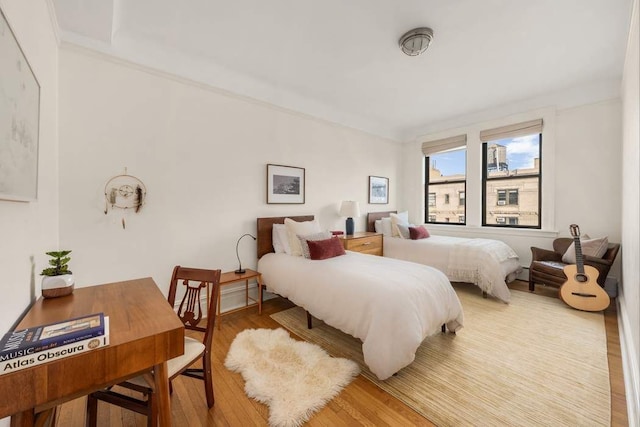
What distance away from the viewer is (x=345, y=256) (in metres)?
2.99

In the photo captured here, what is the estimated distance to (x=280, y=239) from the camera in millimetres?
3338

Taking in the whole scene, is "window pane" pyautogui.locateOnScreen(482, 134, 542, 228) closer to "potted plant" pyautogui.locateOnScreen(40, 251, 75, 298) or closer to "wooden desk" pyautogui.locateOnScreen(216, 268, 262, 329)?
"wooden desk" pyautogui.locateOnScreen(216, 268, 262, 329)

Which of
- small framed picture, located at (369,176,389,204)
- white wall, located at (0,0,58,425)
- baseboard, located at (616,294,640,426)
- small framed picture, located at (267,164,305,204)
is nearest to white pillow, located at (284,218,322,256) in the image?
small framed picture, located at (267,164,305,204)

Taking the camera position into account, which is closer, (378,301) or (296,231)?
(378,301)

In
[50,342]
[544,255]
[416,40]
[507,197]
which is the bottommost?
[544,255]

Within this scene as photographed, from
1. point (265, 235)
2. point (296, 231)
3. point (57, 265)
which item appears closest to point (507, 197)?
point (296, 231)

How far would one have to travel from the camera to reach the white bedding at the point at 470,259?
10.9 ft

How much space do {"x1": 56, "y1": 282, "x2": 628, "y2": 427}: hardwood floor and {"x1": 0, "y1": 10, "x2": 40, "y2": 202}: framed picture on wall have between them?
133 centimetres

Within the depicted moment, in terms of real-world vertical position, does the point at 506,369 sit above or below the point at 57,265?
below

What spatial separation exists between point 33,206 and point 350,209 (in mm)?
3460

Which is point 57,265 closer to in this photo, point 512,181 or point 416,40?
point 416,40

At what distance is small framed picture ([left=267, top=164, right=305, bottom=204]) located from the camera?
3.50 meters

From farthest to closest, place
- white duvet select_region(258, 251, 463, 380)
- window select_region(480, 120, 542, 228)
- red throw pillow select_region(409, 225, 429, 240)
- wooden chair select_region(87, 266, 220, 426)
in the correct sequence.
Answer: red throw pillow select_region(409, 225, 429, 240), window select_region(480, 120, 542, 228), white duvet select_region(258, 251, 463, 380), wooden chair select_region(87, 266, 220, 426)

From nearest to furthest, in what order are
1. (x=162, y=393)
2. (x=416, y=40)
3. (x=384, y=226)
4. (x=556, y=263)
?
1. (x=162, y=393)
2. (x=416, y=40)
3. (x=556, y=263)
4. (x=384, y=226)
